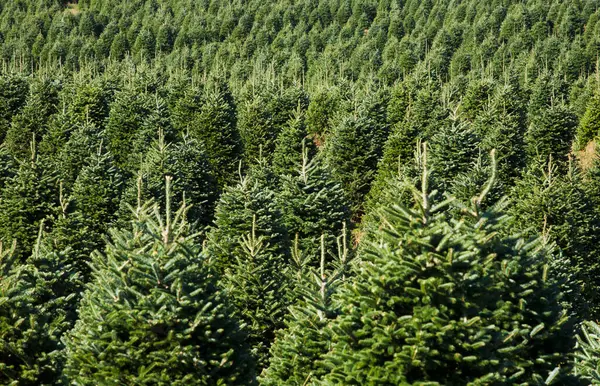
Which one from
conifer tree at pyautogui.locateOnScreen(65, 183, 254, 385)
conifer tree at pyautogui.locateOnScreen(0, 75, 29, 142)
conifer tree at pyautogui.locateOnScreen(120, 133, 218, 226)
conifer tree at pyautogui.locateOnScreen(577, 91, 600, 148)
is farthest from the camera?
conifer tree at pyautogui.locateOnScreen(577, 91, 600, 148)

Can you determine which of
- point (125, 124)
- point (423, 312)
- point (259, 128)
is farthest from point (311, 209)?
point (125, 124)

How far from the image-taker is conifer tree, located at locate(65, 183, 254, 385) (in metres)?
10.9

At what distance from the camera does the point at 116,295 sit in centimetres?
1119

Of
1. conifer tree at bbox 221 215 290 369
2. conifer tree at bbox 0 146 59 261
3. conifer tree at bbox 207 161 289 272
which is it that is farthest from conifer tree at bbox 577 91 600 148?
conifer tree at bbox 0 146 59 261

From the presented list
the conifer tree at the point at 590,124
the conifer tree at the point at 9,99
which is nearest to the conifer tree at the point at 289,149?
the conifer tree at the point at 9,99

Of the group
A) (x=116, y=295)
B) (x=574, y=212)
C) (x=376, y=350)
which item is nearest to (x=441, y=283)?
(x=376, y=350)

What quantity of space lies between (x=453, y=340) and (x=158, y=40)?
346 feet

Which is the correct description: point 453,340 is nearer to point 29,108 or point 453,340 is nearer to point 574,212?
point 574,212

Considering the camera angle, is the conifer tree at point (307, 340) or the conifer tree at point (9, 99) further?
the conifer tree at point (9, 99)

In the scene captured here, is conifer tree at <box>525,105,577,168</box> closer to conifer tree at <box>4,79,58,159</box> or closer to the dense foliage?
the dense foliage

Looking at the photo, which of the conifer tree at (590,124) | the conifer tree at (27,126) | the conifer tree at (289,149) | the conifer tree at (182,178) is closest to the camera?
the conifer tree at (182,178)

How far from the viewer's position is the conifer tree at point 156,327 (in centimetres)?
1088

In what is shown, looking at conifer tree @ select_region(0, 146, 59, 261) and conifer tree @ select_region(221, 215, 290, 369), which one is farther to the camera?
conifer tree @ select_region(0, 146, 59, 261)

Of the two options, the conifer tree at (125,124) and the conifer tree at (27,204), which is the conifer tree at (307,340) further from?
the conifer tree at (125,124)
